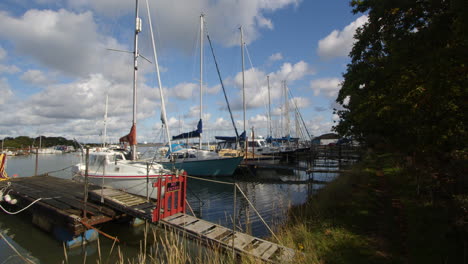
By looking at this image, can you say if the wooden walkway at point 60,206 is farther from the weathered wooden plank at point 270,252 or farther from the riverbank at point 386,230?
the riverbank at point 386,230

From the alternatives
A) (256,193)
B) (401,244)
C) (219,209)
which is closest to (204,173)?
(256,193)

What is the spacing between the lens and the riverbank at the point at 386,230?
5516 mm

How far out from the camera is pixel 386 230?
706cm

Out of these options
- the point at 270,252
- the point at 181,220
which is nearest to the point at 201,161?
the point at 181,220

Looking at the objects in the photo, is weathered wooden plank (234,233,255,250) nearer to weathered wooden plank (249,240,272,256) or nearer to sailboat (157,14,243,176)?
weathered wooden plank (249,240,272,256)

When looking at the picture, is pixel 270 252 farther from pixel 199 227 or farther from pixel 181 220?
pixel 181 220

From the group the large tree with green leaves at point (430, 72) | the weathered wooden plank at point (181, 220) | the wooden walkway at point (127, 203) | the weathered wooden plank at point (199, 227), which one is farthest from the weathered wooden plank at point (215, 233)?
the large tree with green leaves at point (430, 72)

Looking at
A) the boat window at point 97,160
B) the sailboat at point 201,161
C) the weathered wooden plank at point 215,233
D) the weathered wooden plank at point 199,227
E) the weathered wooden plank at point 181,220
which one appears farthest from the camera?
the sailboat at point 201,161

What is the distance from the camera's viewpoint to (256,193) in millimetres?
19125

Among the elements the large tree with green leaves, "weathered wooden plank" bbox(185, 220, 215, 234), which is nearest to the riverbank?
the large tree with green leaves

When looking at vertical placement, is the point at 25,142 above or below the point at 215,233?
above

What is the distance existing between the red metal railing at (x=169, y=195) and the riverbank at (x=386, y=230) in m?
3.99

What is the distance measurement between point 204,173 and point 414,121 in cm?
2181

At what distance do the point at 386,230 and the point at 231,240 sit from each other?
4501 millimetres
